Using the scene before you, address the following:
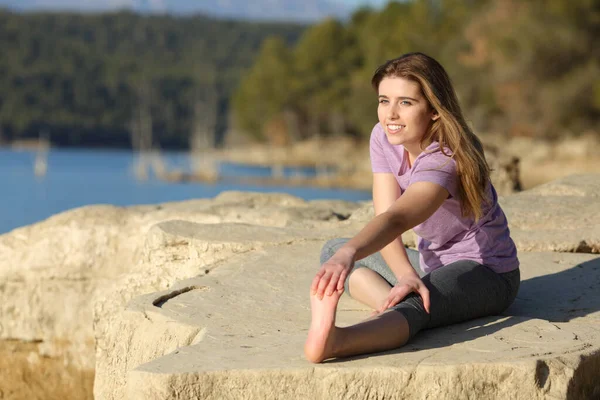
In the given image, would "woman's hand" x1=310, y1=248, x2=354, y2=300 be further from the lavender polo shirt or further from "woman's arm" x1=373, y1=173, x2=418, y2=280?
the lavender polo shirt

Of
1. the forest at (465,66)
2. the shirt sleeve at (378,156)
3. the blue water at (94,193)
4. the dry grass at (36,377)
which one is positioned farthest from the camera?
the blue water at (94,193)

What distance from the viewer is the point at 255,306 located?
4211mm

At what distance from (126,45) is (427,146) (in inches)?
4812

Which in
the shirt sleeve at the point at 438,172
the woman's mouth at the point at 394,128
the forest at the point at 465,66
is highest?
the forest at the point at 465,66

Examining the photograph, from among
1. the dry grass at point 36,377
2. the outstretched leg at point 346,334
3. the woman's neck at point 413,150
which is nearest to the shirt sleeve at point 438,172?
the woman's neck at point 413,150


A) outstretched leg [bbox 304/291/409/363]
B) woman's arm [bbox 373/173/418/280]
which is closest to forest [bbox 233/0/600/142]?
woman's arm [bbox 373/173/418/280]

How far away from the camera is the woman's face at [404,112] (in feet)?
12.4

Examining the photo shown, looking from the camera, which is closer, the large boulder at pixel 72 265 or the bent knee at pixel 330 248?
the bent knee at pixel 330 248

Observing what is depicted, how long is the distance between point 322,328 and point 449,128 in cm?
100

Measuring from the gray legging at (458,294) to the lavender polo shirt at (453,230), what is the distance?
0.20 ft

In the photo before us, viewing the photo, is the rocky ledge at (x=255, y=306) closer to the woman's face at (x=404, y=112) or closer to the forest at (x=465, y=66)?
the woman's face at (x=404, y=112)

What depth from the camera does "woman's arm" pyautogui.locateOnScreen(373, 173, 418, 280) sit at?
3.84 meters

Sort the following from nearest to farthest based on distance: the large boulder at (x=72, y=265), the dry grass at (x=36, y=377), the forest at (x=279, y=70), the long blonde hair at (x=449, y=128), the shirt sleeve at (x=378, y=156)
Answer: the long blonde hair at (x=449, y=128)
the shirt sleeve at (x=378, y=156)
the dry grass at (x=36, y=377)
the large boulder at (x=72, y=265)
the forest at (x=279, y=70)

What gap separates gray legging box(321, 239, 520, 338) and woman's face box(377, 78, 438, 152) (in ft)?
1.77
